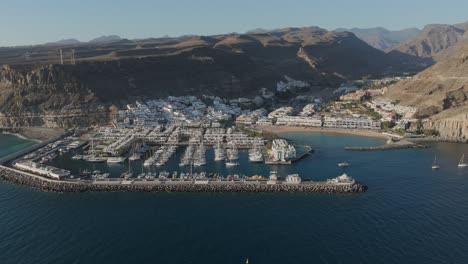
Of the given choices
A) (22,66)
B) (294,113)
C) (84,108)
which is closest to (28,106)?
(84,108)

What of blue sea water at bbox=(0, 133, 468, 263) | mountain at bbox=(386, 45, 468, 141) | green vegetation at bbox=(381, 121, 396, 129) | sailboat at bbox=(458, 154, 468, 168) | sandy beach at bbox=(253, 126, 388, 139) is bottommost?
blue sea water at bbox=(0, 133, 468, 263)

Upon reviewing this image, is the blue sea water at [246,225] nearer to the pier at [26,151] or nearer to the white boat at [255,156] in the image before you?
the white boat at [255,156]

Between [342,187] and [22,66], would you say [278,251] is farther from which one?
[22,66]

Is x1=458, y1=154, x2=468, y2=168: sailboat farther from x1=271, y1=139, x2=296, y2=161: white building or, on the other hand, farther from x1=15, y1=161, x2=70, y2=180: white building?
x1=15, y1=161, x2=70, y2=180: white building

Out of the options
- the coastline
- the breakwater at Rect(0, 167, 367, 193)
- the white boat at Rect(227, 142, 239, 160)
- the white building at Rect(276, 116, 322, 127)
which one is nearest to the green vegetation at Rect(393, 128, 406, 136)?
the white building at Rect(276, 116, 322, 127)

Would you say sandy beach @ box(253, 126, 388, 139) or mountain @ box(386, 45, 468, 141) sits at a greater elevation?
mountain @ box(386, 45, 468, 141)

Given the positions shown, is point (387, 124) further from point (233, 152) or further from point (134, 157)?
point (134, 157)

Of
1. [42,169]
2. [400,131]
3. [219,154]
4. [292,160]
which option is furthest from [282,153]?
[42,169]
